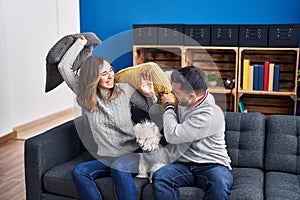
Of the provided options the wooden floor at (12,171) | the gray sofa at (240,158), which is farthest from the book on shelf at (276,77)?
the wooden floor at (12,171)

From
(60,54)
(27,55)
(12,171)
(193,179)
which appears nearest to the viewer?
(193,179)

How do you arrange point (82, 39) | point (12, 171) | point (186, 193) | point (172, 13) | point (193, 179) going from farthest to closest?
point (172, 13), point (12, 171), point (82, 39), point (193, 179), point (186, 193)

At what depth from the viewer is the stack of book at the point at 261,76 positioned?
368 cm

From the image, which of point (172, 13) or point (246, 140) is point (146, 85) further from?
point (172, 13)

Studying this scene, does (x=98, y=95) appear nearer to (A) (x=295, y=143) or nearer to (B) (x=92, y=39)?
(B) (x=92, y=39)

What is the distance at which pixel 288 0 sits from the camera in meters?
3.78

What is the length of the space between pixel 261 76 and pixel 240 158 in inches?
63.9

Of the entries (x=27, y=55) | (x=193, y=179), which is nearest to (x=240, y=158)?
(x=193, y=179)

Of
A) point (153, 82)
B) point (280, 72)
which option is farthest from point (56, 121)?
point (153, 82)

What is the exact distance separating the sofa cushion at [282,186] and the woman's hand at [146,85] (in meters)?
0.80

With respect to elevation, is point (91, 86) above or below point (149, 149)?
above

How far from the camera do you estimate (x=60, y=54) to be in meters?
2.25

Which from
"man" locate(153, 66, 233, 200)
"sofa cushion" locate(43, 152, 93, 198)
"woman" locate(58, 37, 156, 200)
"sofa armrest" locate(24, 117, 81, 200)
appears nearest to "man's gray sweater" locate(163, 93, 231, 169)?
"man" locate(153, 66, 233, 200)

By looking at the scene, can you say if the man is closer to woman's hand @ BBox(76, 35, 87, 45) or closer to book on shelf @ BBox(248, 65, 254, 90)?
woman's hand @ BBox(76, 35, 87, 45)
